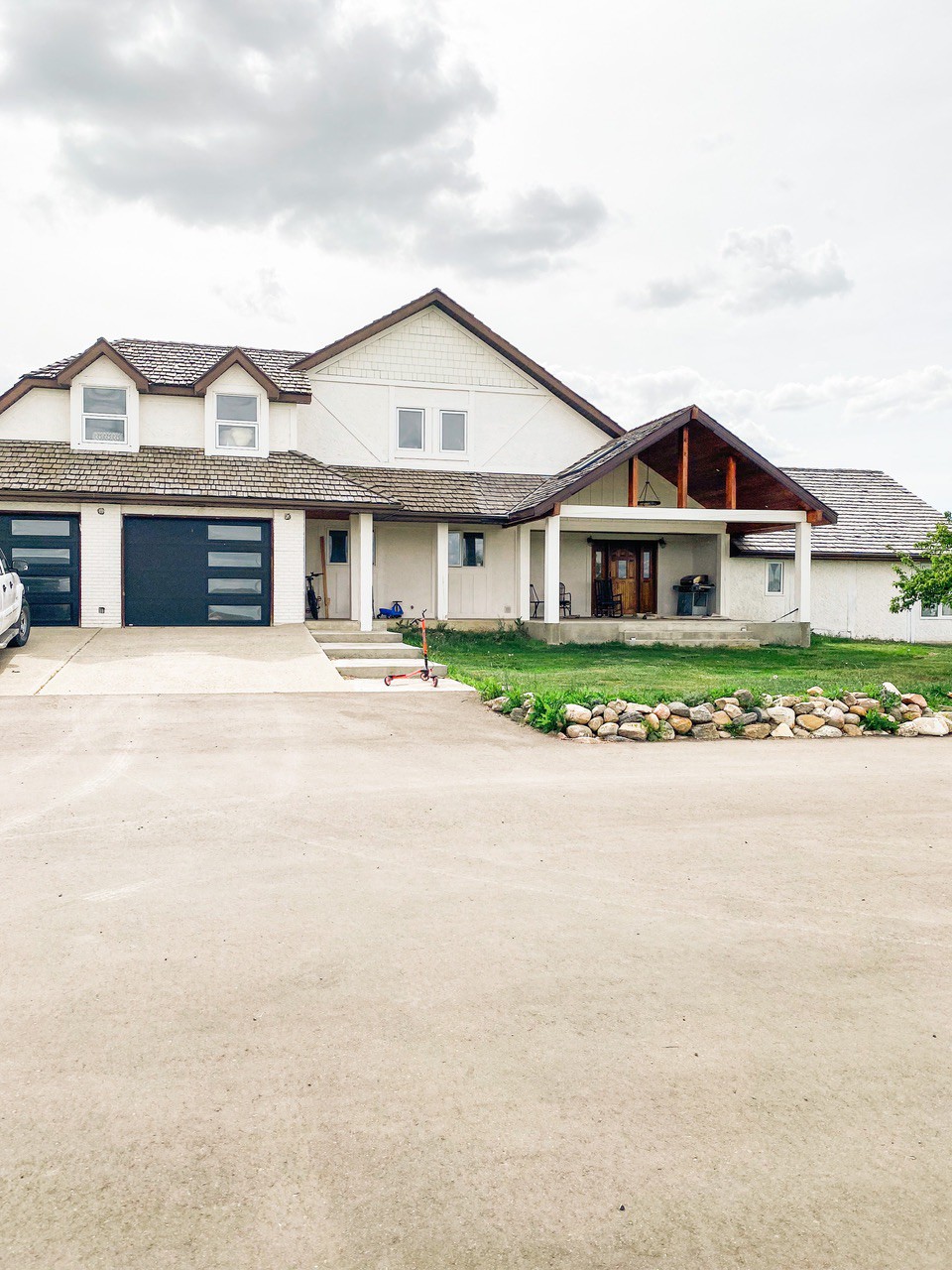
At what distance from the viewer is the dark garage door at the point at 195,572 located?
66.4ft

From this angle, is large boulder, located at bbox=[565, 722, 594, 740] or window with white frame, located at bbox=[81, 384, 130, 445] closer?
large boulder, located at bbox=[565, 722, 594, 740]

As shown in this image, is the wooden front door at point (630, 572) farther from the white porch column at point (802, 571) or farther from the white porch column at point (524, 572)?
the white porch column at point (802, 571)

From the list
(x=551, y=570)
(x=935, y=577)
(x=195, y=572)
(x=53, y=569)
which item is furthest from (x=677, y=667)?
(x=53, y=569)

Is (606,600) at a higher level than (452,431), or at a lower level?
lower

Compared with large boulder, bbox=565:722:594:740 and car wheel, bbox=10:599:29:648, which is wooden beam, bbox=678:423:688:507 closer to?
large boulder, bbox=565:722:594:740

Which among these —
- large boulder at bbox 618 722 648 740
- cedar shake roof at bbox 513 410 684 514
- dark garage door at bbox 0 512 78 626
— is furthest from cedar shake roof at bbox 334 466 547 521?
large boulder at bbox 618 722 648 740

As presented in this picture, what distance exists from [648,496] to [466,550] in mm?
→ 5314

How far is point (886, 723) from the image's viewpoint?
11641 millimetres

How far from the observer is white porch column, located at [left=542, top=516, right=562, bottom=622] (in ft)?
69.1

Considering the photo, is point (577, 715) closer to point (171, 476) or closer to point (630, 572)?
point (171, 476)

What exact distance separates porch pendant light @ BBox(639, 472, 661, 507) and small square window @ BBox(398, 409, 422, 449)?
6.24m

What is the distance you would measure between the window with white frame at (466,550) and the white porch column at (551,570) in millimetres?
3603

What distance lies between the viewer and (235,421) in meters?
22.0

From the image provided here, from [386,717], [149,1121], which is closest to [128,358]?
[386,717]
